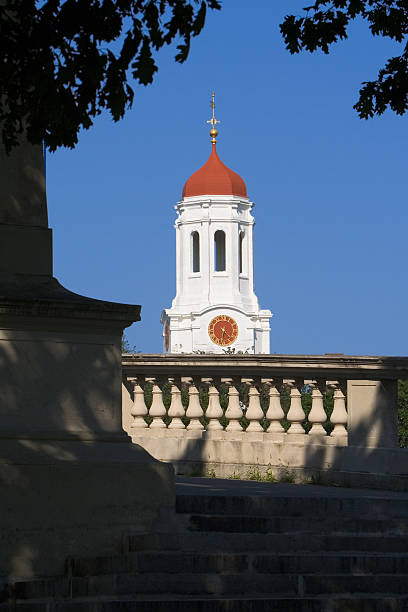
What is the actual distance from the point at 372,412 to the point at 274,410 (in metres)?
1.09

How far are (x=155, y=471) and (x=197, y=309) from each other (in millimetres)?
118605

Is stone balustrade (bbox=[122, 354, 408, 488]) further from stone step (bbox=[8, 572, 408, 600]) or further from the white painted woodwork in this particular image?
the white painted woodwork

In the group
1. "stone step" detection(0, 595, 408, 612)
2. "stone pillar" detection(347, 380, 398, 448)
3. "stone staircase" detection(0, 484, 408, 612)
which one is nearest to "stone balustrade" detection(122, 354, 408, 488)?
"stone pillar" detection(347, 380, 398, 448)

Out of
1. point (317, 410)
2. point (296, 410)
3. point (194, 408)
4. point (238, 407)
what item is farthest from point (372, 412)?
point (194, 408)

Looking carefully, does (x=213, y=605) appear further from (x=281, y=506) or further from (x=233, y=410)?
(x=233, y=410)

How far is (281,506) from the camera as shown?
31.9 feet

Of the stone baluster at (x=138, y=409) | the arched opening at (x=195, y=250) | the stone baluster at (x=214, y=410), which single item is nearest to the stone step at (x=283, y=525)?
the stone baluster at (x=214, y=410)

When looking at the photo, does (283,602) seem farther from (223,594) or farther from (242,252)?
(242,252)

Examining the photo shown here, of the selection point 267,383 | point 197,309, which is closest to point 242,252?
point 197,309

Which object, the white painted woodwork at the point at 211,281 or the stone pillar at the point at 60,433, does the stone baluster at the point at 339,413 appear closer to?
the stone pillar at the point at 60,433

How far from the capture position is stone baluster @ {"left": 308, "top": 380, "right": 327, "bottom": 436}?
41.0ft

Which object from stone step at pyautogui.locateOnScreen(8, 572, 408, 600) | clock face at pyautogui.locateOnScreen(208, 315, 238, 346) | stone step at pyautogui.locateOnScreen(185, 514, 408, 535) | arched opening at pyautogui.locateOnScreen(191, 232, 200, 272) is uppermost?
arched opening at pyautogui.locateOnScreen(191, 232, 200, 272)

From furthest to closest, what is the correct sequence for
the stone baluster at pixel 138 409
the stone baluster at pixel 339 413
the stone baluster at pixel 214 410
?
the stone baluster at pixel 138 409, the stone baluster at pixel 214 410, the stone baluster at pixel 339 413

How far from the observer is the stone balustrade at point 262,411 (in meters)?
12.0
